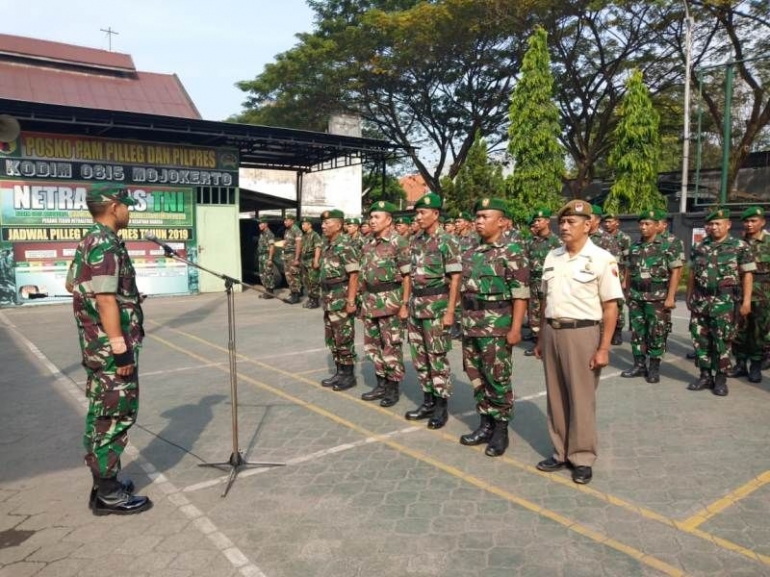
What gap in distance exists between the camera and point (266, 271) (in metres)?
16.1

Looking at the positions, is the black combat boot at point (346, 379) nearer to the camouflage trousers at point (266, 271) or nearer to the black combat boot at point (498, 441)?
the black combat boot at point (498, 441)

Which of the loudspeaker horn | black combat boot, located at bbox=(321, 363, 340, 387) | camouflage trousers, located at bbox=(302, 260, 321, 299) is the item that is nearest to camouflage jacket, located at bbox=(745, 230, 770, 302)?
black combat boot, located at bbox=(321, 363, 340, 387)

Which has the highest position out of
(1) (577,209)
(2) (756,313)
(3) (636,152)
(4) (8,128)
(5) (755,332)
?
(3) (636,152)

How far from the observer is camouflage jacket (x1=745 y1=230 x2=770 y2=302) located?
6645mm

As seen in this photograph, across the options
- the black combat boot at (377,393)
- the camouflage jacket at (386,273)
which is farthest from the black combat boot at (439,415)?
the camouflage jacket at (386,273)

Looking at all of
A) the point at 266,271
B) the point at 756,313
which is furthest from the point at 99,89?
the point at 756,313

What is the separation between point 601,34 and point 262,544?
23815 millimetres

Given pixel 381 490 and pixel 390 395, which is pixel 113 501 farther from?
pixel 390 395

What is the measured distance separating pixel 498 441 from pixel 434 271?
156 centimetres

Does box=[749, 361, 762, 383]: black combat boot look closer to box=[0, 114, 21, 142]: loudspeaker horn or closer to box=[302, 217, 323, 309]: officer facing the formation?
box=[302, 217, 323, 309]: officer facing the formation

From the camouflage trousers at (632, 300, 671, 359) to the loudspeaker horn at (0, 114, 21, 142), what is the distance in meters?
13.1

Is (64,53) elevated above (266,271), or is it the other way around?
(64,53)

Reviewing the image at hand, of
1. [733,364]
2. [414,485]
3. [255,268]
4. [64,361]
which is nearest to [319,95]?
[255,268]

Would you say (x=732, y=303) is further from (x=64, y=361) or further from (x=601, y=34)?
(x=601, y=34)
